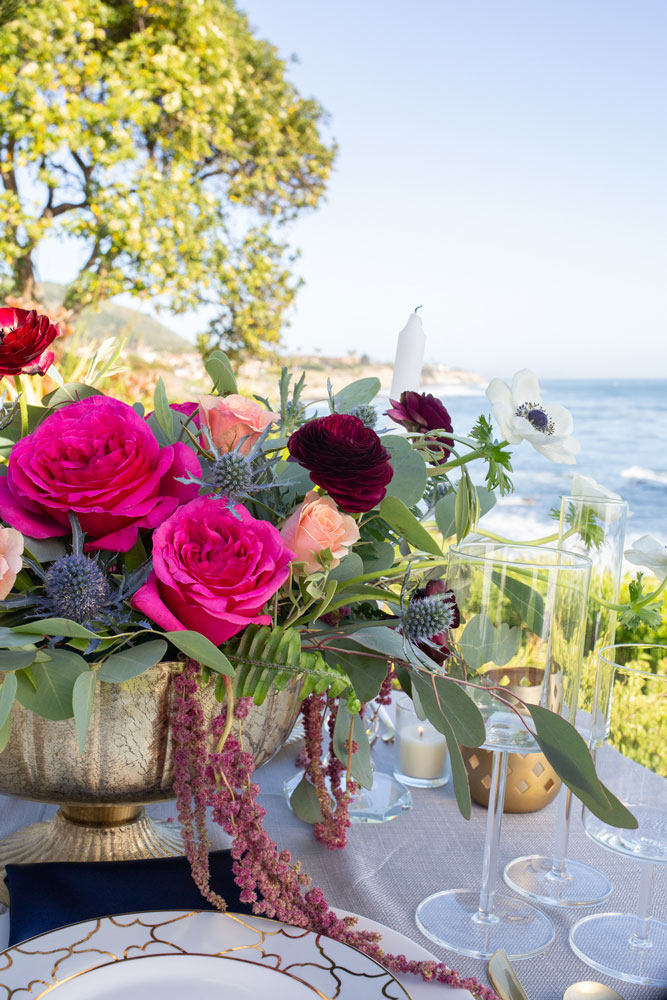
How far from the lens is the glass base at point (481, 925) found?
0.57 metres

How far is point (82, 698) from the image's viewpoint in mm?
464

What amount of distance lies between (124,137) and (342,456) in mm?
5320

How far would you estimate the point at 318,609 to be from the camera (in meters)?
0.58

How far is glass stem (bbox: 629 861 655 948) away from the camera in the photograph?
58 cm

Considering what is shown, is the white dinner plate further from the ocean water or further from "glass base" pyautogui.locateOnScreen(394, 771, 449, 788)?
the ocean water

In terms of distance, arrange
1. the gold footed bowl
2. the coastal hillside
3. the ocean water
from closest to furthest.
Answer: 1. the gold footed bowl
2. the coastal hillside
3. the ocean water

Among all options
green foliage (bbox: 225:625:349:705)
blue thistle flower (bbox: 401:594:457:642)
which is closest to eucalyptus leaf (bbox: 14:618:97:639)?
green foliage (bbox: 225:625:349:705)

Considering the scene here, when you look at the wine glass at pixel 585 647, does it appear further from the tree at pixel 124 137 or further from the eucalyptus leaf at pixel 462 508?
the tree at pixel 124 137

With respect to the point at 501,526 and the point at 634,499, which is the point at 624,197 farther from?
the point at 501,526

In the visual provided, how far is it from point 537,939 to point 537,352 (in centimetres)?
2685

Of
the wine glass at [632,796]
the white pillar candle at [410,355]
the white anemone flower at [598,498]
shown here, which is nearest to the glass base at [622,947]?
the wine glass at [632,796]

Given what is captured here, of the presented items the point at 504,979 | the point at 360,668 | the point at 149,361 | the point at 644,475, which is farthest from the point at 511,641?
the point at 644,475

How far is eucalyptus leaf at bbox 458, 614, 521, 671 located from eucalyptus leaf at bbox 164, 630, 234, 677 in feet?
0.58

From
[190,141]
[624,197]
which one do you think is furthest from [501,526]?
[624,197]
